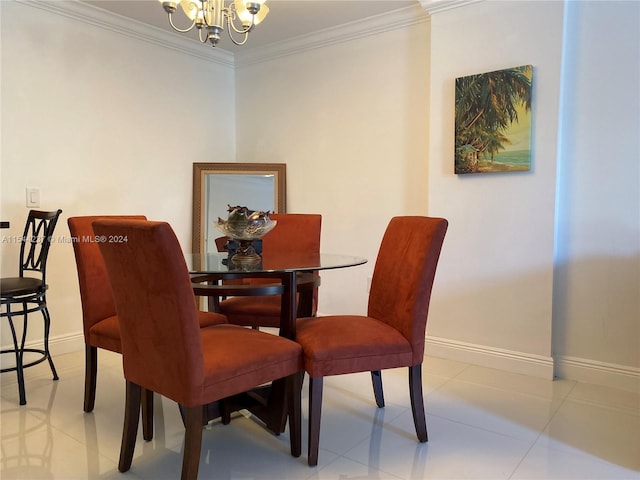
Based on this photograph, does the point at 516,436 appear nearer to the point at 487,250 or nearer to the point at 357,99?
the point at 487,250

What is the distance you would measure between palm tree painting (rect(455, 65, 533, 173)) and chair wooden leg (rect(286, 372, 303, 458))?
1766 millimetres

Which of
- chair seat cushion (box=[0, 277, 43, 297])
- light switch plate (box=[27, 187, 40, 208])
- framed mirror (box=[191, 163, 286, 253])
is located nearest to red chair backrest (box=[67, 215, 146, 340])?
chair seat cushion (box=[0, 277, 43, 297])

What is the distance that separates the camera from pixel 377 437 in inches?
81.4

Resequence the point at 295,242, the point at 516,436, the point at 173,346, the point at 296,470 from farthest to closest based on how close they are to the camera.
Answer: the point at 295,242 < the point at 516,436 < the point at 296,470 < the point at 173,346

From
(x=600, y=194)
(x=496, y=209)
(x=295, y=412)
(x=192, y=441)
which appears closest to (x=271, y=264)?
(x=295, y=412)

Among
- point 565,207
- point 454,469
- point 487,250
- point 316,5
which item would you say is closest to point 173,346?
point 454,469

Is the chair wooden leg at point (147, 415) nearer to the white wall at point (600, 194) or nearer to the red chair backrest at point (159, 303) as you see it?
the red chair backrest at point (159, 303)

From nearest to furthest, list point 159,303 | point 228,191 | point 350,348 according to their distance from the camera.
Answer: point 159,303, point 350,348, point 228,191

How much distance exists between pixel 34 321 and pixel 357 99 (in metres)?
2.68

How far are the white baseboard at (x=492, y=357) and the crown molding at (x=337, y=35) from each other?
7.15 ft

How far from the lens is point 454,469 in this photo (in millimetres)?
1812

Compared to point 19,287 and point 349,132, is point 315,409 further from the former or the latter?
point 349,132

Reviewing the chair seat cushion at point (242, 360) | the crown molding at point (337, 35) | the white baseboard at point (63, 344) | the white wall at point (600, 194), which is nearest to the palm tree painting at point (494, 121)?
the white wall at point (600, 194)

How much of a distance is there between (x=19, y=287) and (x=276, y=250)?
4.48ft
